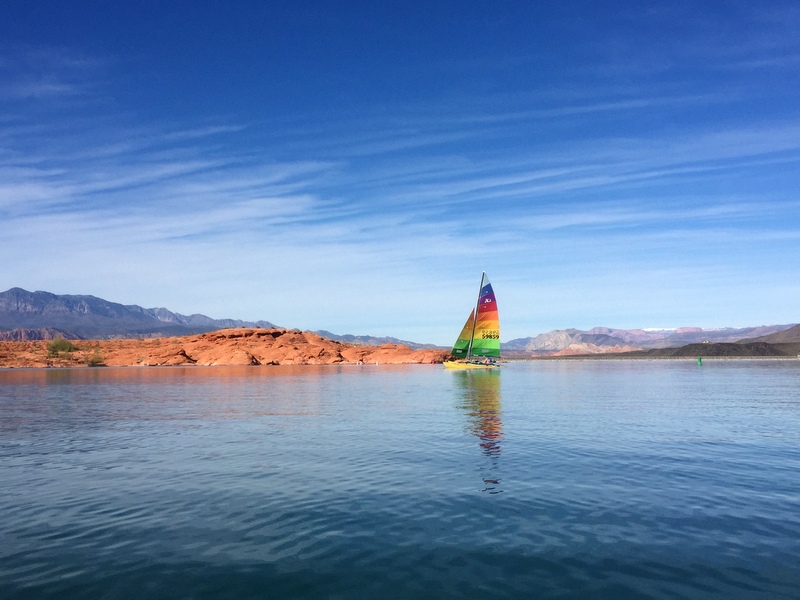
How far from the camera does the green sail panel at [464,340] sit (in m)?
121

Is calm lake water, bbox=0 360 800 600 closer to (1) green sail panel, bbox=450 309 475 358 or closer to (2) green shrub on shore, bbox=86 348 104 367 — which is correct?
(1) green sail panel, bbox=450 309 475 358

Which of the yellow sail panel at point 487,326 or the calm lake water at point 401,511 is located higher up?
the yellow sail panel at point 487,326

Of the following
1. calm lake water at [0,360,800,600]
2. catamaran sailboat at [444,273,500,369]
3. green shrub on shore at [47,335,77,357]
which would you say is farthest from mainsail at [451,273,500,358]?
green shrub on shore at [47,335,77,357]

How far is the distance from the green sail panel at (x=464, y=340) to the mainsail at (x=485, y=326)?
739 millimetres

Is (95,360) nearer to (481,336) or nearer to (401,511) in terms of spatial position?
(481,336)

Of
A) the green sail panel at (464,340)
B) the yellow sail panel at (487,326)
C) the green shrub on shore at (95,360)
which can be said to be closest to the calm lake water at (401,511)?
the yellow sail panel at (487,326)

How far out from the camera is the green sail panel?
398ft

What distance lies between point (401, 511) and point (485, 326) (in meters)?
94.2

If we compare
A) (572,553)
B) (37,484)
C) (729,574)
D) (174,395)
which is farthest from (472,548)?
(174,395)

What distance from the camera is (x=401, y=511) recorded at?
631 inches

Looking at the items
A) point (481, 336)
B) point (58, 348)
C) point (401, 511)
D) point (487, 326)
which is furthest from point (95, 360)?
point (401, 511)

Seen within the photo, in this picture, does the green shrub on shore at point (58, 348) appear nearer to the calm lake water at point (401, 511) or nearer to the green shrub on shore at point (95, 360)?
the green shrub on shore at point (95, 360)

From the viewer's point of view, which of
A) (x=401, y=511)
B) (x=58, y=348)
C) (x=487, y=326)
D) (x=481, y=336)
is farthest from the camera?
(x=58, y=348)

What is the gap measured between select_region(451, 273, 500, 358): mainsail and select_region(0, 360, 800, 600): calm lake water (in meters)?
69.5
